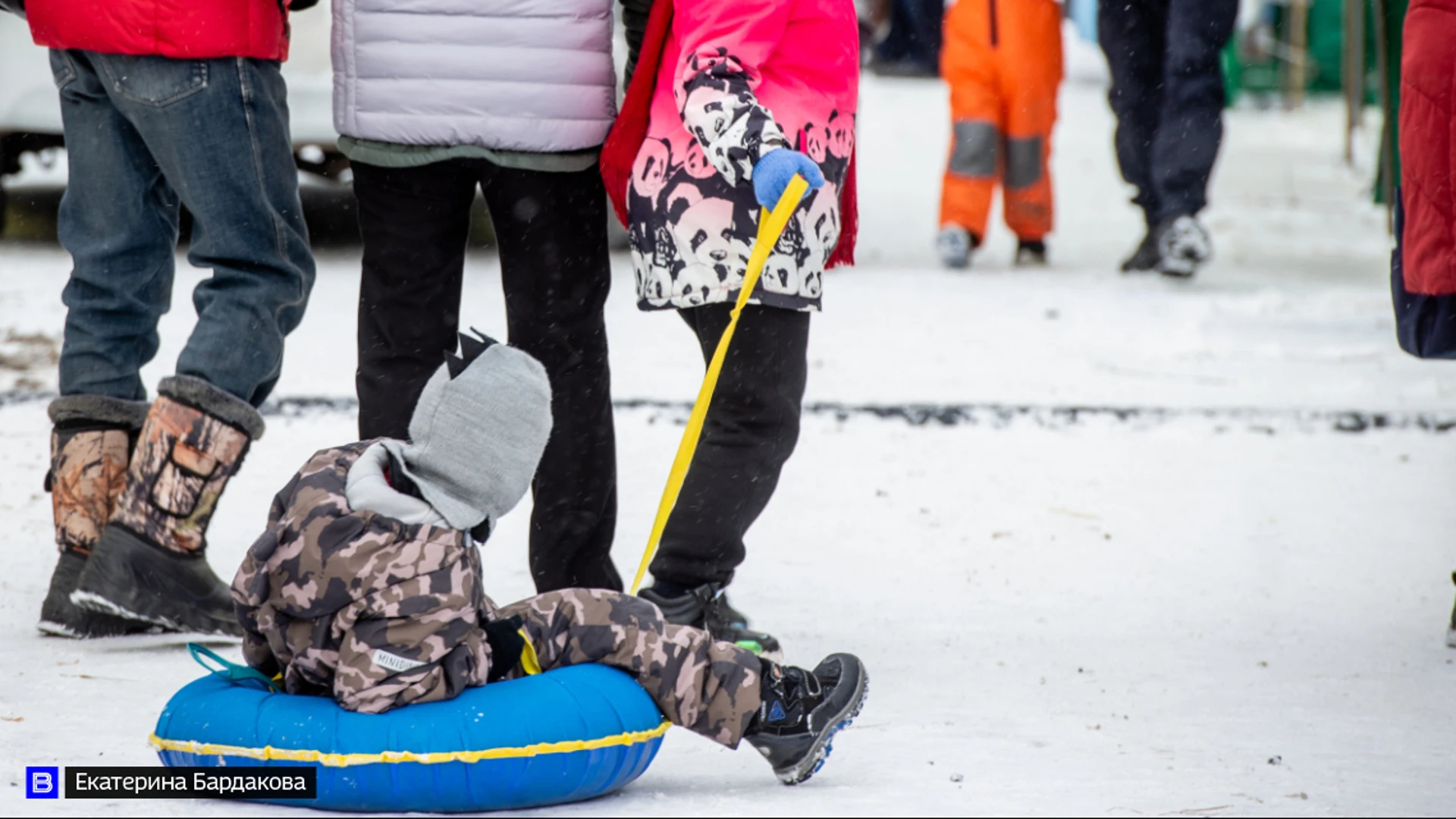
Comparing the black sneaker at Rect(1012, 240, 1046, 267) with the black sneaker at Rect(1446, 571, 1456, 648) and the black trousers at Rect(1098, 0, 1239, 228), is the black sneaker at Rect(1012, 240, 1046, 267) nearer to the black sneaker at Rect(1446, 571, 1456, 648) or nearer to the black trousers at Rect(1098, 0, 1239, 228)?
the black trousers at Rect(1098, 0, 1239, 228)

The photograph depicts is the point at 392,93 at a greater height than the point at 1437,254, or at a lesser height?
greater

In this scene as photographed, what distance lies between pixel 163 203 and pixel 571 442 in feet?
2.60

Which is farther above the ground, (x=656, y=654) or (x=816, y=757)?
(x=656, y=654)

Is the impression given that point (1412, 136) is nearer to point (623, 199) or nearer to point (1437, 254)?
point (1437, 254)

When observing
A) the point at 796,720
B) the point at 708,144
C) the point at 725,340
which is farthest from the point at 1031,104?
the point at 796,720

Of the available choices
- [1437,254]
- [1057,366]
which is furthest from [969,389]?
[1437,254]

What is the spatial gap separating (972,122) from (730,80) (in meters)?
4.48

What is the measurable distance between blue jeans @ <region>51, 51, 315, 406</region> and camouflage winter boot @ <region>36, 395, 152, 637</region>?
0.03 metres

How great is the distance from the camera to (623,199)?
2.71 m

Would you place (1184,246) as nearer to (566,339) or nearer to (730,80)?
(566,339)

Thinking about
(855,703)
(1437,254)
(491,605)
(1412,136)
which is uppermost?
(1412,136)

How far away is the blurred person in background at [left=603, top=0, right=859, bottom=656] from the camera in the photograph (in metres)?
2.51

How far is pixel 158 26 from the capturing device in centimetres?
263

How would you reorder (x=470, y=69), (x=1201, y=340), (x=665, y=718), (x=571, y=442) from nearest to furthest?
(x=665, y=718) → (x=470, y=69) → (x=571, y=442) → (x=1201, y=340)
